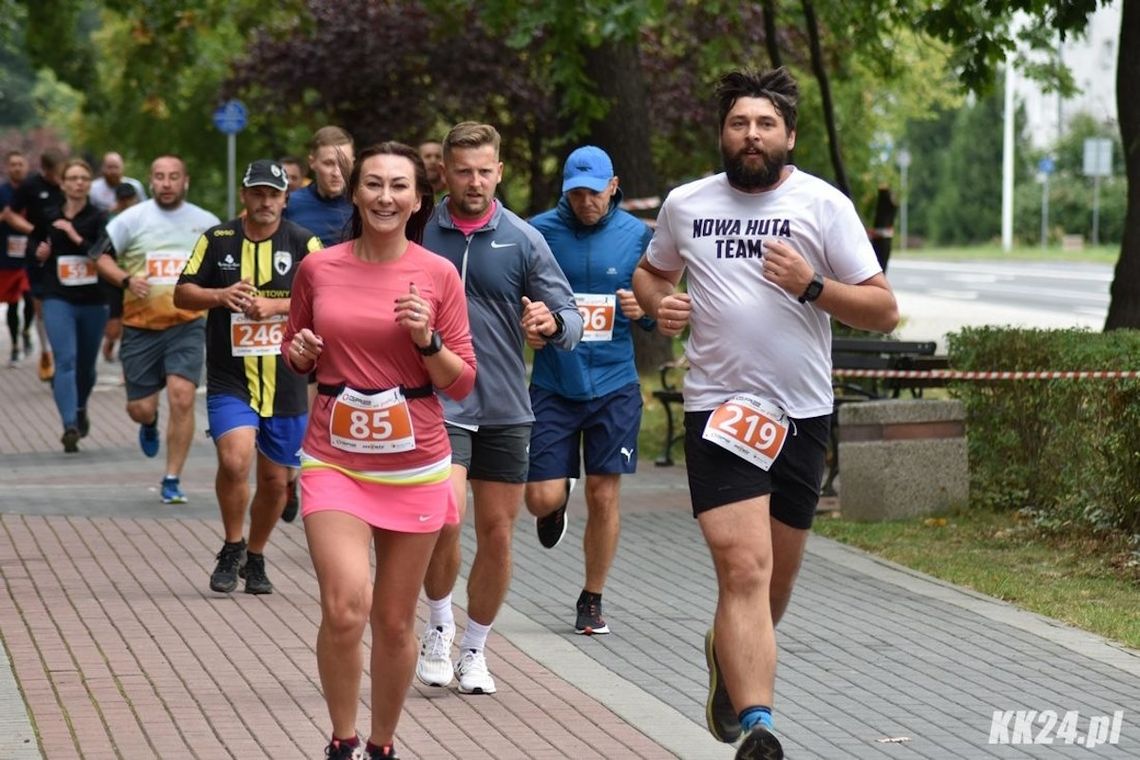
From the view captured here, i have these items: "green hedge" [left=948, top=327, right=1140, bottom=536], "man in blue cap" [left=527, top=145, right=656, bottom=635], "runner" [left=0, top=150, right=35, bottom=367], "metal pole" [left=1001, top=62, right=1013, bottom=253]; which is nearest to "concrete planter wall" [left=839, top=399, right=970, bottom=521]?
"green hedge" [left=948, top=327, right=1140, bottom=536]

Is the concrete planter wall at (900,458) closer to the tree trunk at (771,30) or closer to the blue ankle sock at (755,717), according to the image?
the tree trunk at (771,30)

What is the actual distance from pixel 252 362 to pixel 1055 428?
4.42 meters

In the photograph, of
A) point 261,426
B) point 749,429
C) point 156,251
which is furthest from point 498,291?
point 156,251

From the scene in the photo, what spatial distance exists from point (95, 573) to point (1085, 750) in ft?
16.7

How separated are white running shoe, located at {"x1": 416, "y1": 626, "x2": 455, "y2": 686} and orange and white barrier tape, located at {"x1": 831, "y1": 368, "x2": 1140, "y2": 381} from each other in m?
4.20

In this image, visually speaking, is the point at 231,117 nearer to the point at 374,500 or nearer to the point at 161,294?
the point at 161,294

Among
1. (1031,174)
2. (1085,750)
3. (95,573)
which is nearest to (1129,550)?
(1085,750)

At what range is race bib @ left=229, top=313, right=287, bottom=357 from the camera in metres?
9.43

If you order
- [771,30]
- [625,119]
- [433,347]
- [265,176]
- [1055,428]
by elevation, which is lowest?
[1055,428]

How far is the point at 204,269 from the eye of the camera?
369 inches

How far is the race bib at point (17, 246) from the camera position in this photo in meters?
21.6

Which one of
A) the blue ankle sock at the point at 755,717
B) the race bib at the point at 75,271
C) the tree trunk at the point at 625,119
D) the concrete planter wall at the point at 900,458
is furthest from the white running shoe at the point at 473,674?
the tree trunk at the point at 625,119

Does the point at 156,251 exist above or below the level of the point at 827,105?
below

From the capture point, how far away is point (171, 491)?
41.3 feet
